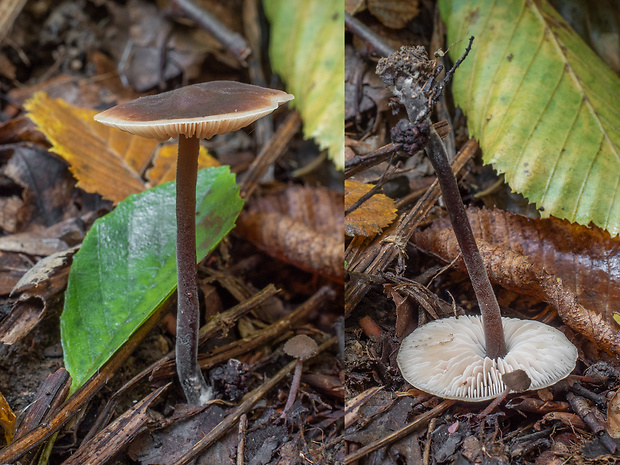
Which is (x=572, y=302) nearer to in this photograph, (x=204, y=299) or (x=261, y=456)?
(x=261, y=456)

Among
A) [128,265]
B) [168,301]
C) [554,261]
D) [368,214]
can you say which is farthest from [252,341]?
[554,261]

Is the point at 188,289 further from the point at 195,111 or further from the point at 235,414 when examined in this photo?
the point at 195,111

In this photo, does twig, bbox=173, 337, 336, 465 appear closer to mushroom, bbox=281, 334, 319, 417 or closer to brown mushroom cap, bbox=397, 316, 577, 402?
mushroom, bbox=281, 334, 319, 417

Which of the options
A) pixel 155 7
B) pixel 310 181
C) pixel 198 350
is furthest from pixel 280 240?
pixel 155 7

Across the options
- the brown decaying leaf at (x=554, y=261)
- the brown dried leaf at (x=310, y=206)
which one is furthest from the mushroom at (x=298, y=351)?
the brown dried leaf at (x=310, y=206)

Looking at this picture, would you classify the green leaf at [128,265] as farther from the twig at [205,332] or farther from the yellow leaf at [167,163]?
the yellow leaf at [167,163]

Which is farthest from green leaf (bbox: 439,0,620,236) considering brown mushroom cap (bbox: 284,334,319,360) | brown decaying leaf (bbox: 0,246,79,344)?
brown decaying leaf (bbox: 0,246,79,344)
